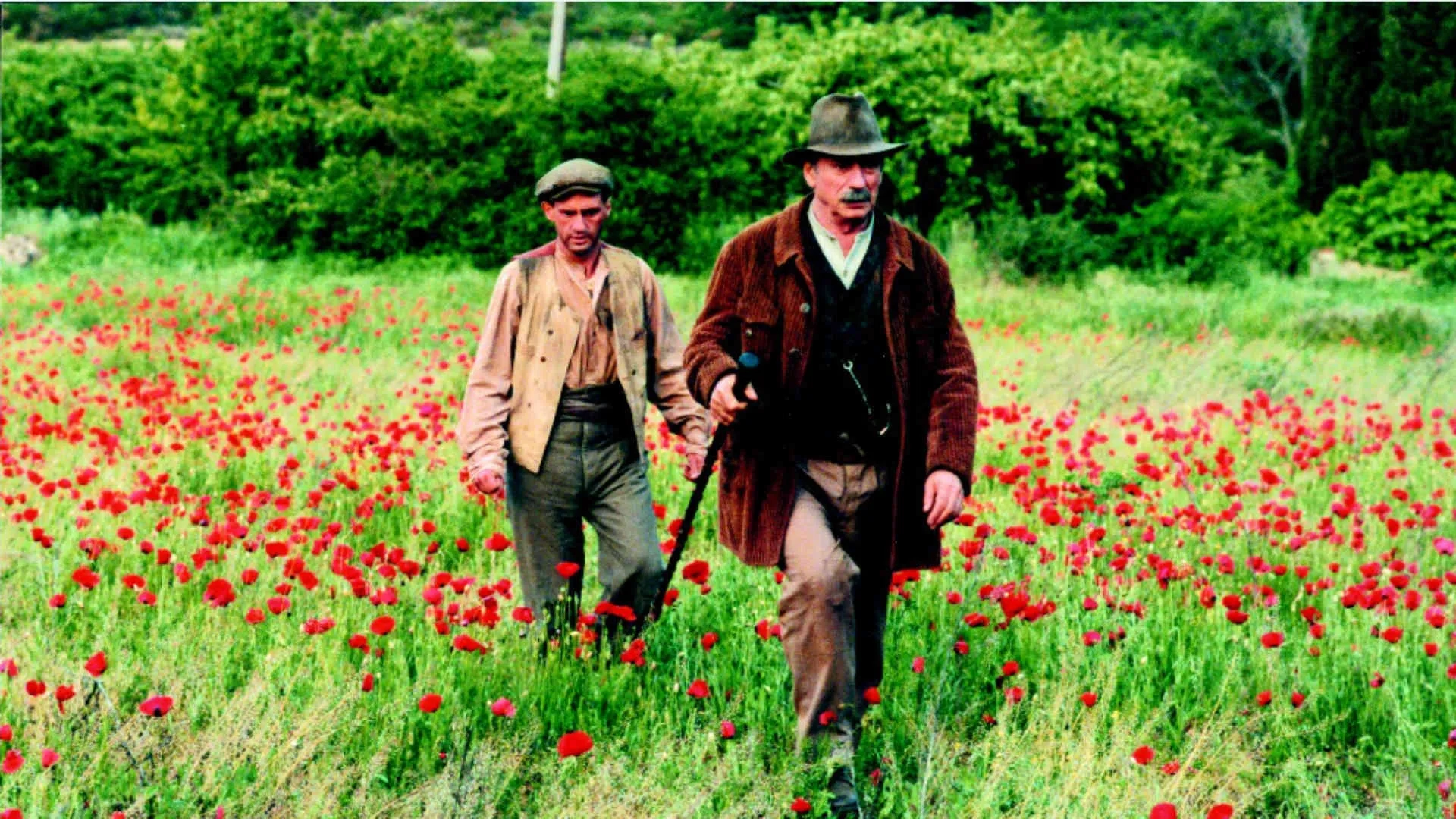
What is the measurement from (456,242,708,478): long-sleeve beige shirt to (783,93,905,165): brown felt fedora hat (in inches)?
45.7

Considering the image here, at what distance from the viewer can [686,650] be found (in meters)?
4.69

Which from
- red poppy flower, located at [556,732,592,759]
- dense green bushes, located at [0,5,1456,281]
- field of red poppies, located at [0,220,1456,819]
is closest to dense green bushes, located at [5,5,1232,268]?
dense green bushes, located at [0,5,1456,281]

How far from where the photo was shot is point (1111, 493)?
7238mm

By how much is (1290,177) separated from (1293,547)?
32.5m

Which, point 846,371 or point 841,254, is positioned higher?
point 841,254

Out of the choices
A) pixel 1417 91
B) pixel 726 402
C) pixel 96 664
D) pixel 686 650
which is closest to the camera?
pixel 96 664

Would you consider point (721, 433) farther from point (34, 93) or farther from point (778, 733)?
point (34, 93)

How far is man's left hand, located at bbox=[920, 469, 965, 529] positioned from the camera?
3.99 meters

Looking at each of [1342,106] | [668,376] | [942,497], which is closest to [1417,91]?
[1342,106]

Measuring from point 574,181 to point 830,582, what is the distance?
165 cm

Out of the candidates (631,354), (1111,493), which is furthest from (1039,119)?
(631,354)

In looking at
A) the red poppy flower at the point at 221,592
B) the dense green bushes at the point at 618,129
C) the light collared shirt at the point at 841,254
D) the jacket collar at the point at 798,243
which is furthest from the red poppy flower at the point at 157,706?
the dense green bushes at the point at 618,129

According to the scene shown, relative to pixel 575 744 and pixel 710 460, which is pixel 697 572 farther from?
pixel 575 744

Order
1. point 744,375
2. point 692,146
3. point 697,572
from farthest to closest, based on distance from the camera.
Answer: point 692,146 → point 697,572 → point 744,375
